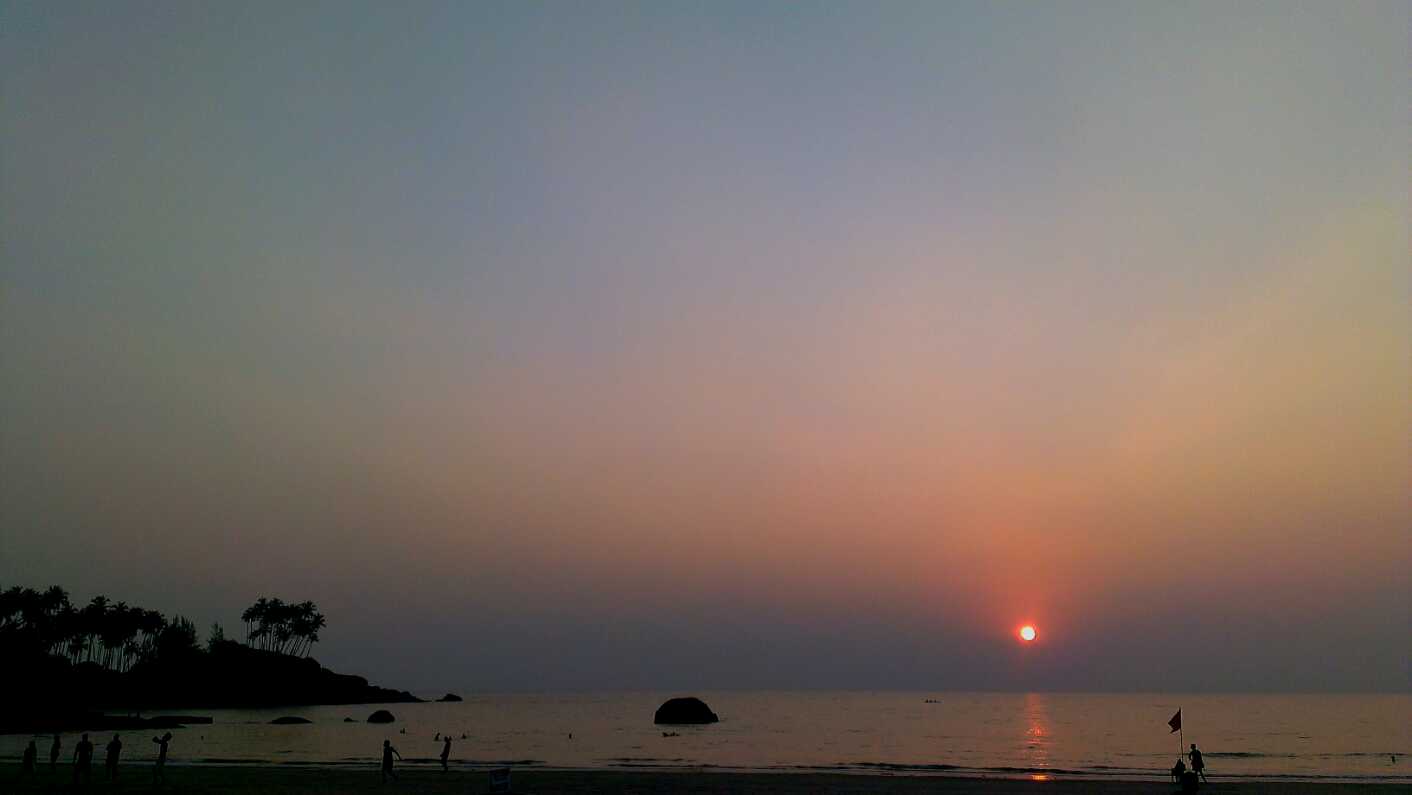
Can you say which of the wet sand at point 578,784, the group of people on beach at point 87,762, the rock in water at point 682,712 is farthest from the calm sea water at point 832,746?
the group of people on beach at point 87,762

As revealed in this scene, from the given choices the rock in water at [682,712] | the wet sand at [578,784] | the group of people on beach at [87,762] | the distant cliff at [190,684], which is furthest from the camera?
the rock in water at [682,712]

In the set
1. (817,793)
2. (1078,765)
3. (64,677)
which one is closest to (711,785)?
(817,793)

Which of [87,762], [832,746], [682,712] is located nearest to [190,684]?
[682,712]

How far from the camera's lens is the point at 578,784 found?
1703 inches

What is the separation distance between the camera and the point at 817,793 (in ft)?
134

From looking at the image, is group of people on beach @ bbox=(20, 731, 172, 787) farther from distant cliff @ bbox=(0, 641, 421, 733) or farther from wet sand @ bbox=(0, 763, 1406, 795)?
distant cliff @ bbox=(0, 641, 421, 733)

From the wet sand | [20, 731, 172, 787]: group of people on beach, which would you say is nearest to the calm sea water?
the wet sand

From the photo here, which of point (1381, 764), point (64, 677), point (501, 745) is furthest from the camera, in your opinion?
point (64, 677)

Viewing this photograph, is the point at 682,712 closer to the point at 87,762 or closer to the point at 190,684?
the point at 87,762

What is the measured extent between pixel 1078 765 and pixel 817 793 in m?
33.8

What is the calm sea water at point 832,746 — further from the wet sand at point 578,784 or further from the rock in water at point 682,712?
the wet sand at point 578,784

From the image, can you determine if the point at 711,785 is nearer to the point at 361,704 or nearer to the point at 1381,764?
the point at 1381,764

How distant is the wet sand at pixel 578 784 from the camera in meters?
39.6

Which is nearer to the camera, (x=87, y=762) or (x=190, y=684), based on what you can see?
(x=87, y=762)
